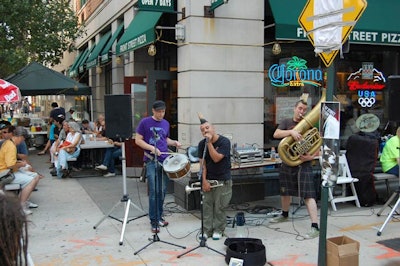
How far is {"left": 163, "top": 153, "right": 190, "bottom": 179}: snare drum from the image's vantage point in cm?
604

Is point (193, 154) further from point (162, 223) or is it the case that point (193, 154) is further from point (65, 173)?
point (65, 173)

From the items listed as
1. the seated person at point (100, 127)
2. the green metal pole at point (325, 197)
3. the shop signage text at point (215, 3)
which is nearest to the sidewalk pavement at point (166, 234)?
the green metal pole at point (325, 197)

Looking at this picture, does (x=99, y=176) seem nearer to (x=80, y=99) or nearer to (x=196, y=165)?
(x=196, y=165)

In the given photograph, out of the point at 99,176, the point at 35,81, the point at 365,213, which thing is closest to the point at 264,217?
the point at 365,213

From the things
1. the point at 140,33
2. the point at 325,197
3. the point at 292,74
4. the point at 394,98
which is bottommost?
the point at 325,197

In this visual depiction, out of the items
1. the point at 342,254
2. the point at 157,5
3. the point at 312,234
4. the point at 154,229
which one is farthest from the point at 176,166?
the point at 157,5

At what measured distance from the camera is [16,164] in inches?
298

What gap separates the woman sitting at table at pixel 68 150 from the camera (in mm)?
11391

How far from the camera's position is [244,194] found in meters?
8.45

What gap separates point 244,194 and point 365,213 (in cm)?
222

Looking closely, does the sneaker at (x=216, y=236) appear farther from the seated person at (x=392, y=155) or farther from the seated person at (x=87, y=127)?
the seated person at (x=87, y=127)

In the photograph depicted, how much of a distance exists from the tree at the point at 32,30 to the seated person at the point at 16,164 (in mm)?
8701

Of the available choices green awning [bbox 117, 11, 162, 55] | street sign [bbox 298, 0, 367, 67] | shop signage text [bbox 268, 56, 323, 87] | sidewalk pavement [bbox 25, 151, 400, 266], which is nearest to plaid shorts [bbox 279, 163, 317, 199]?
sidewalk pavement [bbox 25, 151, 400, 266]

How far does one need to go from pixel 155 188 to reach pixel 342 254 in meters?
2.89
